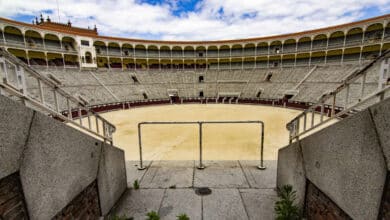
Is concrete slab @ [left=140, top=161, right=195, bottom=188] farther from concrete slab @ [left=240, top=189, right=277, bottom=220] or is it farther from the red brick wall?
the red brick wall

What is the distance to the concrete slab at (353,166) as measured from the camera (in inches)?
75.4

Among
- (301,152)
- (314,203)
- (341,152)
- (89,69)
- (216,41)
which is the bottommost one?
(314,203)

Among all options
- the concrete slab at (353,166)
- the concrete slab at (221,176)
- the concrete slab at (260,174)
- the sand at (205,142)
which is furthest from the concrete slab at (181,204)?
the sand at (205,142)

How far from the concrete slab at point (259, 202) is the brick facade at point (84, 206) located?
2.92m

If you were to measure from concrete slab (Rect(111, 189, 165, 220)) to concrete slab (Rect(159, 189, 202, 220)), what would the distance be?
176 mm

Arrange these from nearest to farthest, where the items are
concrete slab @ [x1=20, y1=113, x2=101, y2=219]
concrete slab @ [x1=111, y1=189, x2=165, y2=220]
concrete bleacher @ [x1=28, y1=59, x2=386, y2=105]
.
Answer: concrete slab @ [x1=20, y1=113, x2=101, y2=219] < concrete slab @ [x1=111, y1=189, x2=165, y2=220] < concrete bleacher @ [x1=28, y1=59, x2=386, y2=105]

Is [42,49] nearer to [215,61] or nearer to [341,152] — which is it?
[215,61]

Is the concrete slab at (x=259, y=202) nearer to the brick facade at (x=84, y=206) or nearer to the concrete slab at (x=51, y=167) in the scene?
the brick facade at (x=84, y=206)

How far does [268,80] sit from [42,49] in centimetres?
3744

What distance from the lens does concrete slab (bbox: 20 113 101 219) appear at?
6.44 ft

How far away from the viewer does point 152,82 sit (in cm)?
3425

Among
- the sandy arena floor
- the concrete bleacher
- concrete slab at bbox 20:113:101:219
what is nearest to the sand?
the sandy arena floor

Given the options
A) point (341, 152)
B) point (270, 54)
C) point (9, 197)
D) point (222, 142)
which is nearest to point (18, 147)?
point (9, 197)

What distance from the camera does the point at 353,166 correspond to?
7.14 ft
